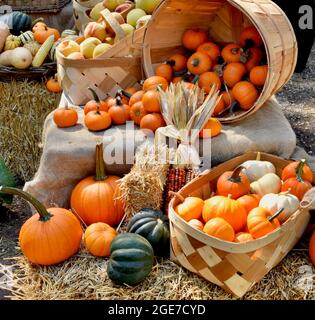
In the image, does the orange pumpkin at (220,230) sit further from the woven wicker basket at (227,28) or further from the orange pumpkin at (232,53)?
the orange pumpkin at (232,53)

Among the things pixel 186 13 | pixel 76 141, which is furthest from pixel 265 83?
pixel 76 141

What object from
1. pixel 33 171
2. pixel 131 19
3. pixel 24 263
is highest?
pixel 131 19

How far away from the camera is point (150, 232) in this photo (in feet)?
8.08

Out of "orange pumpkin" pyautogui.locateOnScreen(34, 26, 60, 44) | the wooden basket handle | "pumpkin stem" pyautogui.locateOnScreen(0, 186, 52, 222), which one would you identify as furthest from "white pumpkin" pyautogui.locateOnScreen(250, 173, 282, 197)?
"orange pumpkin" pyautogui.locateOnScreen(34, 26, 60, 44)

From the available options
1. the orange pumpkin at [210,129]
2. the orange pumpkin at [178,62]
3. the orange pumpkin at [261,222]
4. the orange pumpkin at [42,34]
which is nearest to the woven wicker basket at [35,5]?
the orange pumpkin at [42,34]

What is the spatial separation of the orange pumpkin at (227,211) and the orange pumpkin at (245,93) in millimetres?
804

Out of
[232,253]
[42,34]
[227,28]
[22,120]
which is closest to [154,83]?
[227,28]

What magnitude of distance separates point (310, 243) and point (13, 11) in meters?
3.83

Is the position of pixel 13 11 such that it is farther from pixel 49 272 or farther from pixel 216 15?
pixel 49 272

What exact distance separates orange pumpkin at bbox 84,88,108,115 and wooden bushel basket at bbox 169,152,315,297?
93cm

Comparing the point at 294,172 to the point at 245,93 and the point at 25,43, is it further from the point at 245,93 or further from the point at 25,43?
the point at 25,43

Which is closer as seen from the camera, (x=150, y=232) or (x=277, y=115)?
(x=150, y=232)

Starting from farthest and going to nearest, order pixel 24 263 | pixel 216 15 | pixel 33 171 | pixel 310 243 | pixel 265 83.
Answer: pixel 33 171 → pixel 216 15 → pixel 265 83 → pixel 24 263 → pixel 310 243

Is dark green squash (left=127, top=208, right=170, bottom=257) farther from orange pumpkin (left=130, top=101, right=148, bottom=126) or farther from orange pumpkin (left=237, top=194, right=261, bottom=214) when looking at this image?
orange pumpkin (left=130, top=101, right=148, bottom=126)
